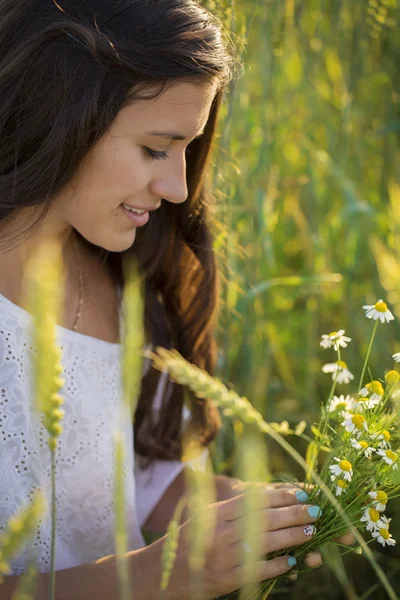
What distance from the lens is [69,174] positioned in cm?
117

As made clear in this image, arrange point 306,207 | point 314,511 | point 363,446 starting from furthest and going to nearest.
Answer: point 306,207 < point 314,511 < point 363,446

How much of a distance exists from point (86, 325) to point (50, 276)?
89 cm

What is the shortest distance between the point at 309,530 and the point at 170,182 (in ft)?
1.92

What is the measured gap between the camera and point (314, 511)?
98 cm

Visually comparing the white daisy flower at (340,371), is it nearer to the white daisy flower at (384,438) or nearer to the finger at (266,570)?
the white daisy flower at (384,438)

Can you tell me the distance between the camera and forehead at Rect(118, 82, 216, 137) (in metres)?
1.13

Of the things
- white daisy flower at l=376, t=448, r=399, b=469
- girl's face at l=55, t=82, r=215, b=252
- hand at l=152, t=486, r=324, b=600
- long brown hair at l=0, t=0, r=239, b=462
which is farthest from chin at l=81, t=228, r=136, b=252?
white daisy flower at l=376, t=448, r=399, b=469

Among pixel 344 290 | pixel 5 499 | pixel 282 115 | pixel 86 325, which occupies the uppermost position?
pixel 282 115

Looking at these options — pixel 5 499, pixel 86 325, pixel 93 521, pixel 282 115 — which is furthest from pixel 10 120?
pixel 282 115

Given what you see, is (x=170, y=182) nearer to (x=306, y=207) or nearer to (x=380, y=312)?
(x=380, y=312)

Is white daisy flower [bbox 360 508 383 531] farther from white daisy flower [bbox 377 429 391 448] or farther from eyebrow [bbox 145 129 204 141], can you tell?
eyebrow [bbox 145 129 204 141]

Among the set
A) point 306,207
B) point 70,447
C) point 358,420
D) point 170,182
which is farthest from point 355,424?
point 306,207

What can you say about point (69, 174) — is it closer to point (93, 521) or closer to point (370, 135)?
point (93, 521)

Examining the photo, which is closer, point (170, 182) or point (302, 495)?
point (302, 495)
